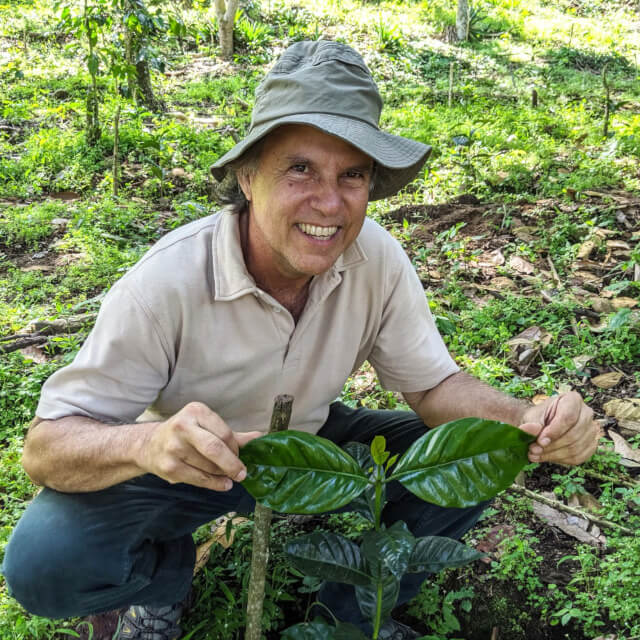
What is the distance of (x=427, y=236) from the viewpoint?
471 cm

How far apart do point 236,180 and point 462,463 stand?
1.17m

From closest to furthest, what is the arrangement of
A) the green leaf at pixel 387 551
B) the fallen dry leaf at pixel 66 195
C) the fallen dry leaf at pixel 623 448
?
the green leaf at pixel 387 551 < the fallen dry leaf at pixel 623 448 < the fallen dry leaf at pixel 66 195

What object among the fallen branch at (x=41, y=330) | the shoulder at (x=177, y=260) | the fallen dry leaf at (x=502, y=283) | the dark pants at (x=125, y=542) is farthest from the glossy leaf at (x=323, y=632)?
the fallen dry leaf at (x=502, y=283)

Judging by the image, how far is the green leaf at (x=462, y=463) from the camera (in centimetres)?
139

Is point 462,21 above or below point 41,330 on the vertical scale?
above

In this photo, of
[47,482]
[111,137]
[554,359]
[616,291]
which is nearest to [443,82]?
[111,137]

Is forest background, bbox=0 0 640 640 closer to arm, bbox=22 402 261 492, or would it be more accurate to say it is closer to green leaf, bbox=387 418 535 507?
green leaf, bbox=387 418 535 507

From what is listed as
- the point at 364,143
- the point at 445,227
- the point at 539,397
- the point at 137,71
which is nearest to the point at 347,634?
the point at 364,143

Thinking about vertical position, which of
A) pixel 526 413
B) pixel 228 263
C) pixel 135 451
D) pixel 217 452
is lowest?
pixel 526 413

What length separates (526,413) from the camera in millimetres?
1807

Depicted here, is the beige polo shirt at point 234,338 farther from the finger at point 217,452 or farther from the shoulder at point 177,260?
the finger at point 217,452

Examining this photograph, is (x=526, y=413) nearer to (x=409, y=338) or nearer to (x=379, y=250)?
(x=409, y=338)

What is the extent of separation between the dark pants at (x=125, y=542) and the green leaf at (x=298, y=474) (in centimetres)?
61

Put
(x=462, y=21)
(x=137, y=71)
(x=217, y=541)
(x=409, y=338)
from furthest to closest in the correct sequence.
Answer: (x=462, y=21) → (x=137, y=71) → (x=217, y=541) → (x=409, y=338)
